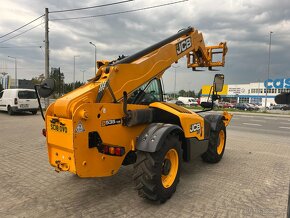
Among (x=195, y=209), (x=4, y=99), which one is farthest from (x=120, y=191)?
(x=4, y=99)

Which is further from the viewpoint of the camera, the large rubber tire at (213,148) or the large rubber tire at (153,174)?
the large rubber tire at (213,148)

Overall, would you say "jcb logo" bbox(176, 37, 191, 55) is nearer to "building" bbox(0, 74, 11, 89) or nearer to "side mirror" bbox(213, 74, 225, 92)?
"side mirror" bbox(213, 74, 225, 92)

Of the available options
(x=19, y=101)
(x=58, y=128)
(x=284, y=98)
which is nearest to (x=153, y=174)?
(x=58, y=128)

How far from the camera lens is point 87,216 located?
374 cm

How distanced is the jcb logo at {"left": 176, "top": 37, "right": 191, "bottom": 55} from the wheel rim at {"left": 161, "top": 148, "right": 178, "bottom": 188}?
215 cm

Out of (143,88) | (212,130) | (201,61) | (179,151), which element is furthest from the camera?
(201,61)

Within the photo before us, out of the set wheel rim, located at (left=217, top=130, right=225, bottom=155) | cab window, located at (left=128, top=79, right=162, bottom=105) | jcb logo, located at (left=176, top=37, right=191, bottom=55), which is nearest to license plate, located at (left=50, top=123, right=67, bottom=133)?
cab window, located at (left=128, top=79, right=162, bottom=105)

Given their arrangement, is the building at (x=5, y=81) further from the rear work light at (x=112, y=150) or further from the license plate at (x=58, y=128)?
the rear work light at (x=112, y=150)

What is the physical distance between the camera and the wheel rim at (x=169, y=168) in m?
4.41

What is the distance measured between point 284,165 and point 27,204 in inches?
222

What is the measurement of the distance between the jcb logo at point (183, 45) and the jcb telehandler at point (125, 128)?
0.83 feet

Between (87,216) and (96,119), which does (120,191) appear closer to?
(87,216)

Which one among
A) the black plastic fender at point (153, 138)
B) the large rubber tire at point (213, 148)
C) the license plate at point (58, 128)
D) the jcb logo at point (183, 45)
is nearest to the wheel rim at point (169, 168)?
the black plastic fender at point (153, 138)

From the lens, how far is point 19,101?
60.2 ft
